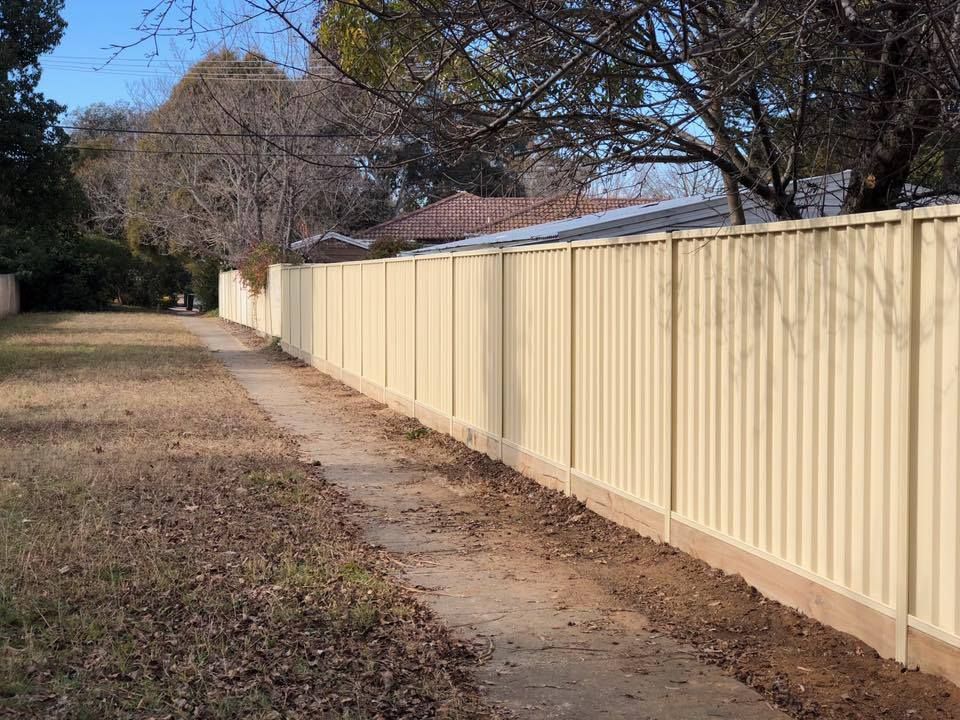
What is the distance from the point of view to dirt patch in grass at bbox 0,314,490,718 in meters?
4.86

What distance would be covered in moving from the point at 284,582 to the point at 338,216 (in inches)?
1449

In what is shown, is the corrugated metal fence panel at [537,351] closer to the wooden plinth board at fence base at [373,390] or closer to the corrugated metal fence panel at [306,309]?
the wooden plinth board at fence base at [373,390]

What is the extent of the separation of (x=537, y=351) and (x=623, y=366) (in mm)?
1865

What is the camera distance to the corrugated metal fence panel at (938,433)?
4.58 m

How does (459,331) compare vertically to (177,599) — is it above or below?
above

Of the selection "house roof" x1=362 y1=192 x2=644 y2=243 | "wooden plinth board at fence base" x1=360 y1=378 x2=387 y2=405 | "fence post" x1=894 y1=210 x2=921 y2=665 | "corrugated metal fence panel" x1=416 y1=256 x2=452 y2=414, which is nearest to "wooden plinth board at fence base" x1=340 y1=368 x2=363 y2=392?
"wooden plinth board at fence base" x1=360 y1=378 x2=387 y2=405

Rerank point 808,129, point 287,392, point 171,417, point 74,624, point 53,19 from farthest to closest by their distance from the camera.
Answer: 1. point 53,19
2. point 287,392
3. point 171,417
4. point 808,129
5. point 74,624

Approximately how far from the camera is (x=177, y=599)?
624 centimetres

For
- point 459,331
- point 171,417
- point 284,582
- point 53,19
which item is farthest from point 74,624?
point 53,19

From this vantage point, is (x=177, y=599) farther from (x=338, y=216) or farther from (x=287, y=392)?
(x=338, y=216)

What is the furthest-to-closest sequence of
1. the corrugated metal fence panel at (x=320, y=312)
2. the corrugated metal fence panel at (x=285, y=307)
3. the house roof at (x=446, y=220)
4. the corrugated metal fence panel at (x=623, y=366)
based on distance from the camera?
the house roof at (x=446, y=220) < the corrugated metal fence panel at (x=285, y=307) < the corrugated metal fence panel at (x=320, y=312) < the corrugated metal fence panel at (x=623, y=366)

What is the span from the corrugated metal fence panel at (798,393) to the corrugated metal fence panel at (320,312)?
1556cm

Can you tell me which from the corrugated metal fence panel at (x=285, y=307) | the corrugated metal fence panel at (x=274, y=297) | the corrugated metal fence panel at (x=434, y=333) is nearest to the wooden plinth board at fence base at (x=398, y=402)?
the corrugated metal fence panel at (x=434, y=333)

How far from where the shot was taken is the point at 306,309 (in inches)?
974
